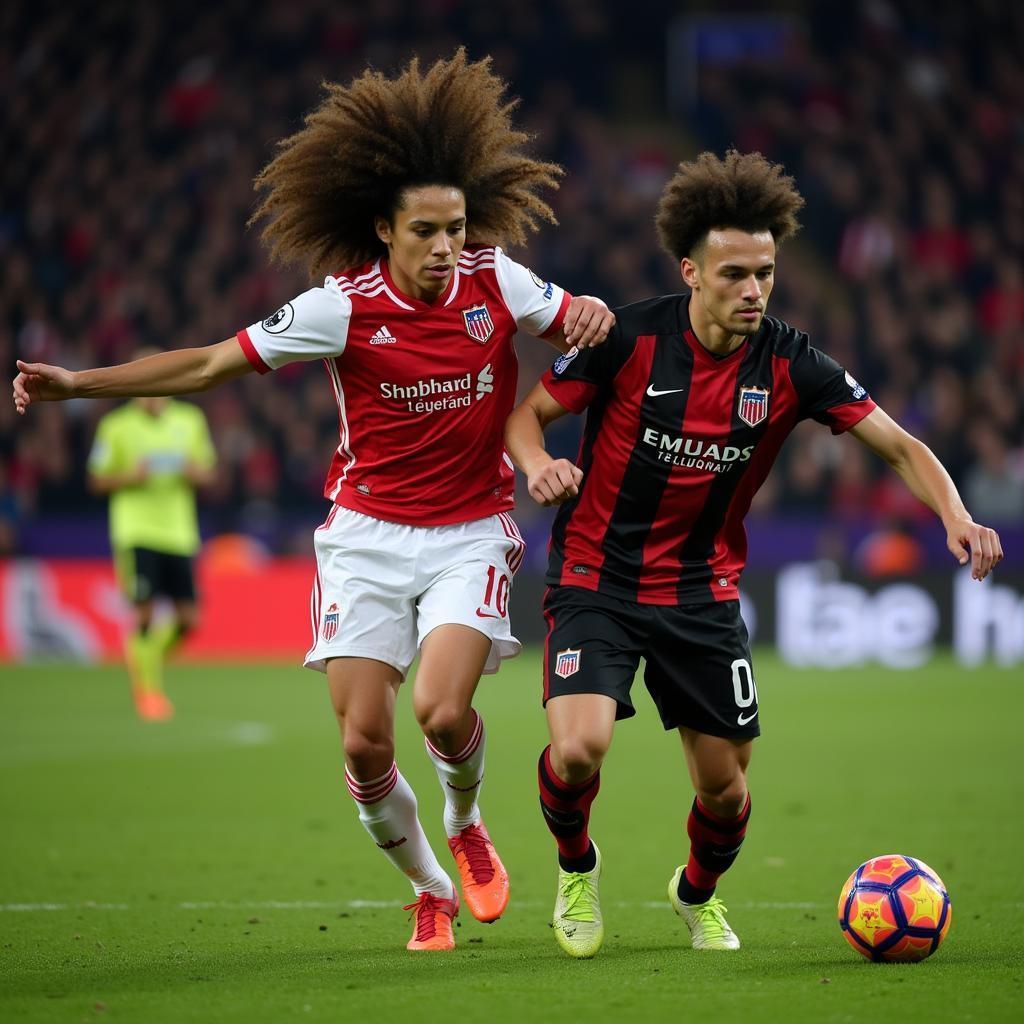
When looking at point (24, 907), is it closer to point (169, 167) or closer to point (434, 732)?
point (434, 732)

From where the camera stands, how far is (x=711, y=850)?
537 centimetres

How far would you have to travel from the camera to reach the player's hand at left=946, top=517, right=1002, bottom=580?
4.89 meters

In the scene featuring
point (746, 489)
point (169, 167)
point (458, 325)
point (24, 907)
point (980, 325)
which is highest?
point (169, 167)

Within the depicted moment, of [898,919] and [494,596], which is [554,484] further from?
[898,919]

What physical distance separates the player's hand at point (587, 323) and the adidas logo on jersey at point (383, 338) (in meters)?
0.56

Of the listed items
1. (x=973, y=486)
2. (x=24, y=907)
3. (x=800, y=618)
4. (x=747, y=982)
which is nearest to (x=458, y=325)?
(x=747, y=982)

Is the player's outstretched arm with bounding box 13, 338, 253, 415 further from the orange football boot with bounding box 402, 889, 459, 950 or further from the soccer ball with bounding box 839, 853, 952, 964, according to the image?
the soccer ball with bounding box 839, 853, 952, 964

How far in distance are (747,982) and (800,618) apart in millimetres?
12581

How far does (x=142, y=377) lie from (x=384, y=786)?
1513 millimetres

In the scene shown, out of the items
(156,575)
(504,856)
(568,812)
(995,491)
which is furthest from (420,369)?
(995,491)

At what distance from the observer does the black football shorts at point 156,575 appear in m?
12.8

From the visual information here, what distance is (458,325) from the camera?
5.49m

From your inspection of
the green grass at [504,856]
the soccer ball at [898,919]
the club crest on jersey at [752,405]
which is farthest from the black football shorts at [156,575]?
the soccer ball at [898,919]

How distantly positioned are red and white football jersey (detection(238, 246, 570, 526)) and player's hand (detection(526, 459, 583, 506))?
71 cm
